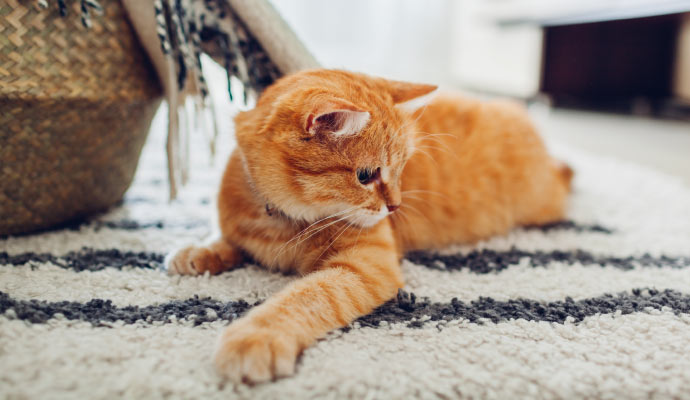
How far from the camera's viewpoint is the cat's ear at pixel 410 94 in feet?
3.18

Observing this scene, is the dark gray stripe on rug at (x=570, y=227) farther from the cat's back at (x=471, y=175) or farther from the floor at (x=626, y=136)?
the floor at (x=626, y=136)

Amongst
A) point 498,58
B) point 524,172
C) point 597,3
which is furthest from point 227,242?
point 498,58

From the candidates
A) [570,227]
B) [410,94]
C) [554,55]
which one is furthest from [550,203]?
[554,55]

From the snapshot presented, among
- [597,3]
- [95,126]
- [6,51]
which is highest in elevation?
[597,3]

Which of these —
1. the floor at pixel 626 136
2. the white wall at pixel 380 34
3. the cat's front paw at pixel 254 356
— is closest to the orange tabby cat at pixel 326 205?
the cat's front paw at pixel 254 356

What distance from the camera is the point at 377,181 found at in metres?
0.89

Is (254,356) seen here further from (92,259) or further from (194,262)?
(92,259)

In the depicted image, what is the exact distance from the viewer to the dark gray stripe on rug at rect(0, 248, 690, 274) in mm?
912

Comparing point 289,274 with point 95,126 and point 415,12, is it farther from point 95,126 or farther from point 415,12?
point 415,12

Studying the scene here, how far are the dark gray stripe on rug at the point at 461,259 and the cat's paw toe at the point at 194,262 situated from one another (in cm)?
5

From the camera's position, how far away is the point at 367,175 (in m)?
0.87

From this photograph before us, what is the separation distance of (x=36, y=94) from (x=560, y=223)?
4.06ft

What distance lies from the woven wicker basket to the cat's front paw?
579 mm

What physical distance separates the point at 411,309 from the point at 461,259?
288 mm
